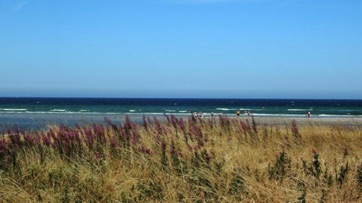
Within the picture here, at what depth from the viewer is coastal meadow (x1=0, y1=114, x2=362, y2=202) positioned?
534 centimetres

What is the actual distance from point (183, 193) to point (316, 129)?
725 centimetres

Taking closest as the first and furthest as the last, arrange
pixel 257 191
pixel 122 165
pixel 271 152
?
pixel 257 191 → pixel 122 165 → pixel 271 152

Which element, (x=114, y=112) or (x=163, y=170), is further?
(x=114, y=112)

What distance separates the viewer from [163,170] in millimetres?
6391

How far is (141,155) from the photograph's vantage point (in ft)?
23.2

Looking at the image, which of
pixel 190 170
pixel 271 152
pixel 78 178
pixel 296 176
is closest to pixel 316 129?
pixel 271 152

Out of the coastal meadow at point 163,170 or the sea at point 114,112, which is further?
the sea at point 114,112

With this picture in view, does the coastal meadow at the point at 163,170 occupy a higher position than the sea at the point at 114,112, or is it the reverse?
the coastal meadow at the point at 163,170

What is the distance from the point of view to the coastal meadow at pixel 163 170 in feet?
17.5

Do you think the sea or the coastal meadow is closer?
the coastal meadow

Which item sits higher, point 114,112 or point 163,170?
point 163,170

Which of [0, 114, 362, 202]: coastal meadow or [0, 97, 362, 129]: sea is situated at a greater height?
[0, 114, 362, 202]: coastal meadow

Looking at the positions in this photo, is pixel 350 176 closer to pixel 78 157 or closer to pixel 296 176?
pixel 296 176

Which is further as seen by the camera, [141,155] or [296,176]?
[141,155]
